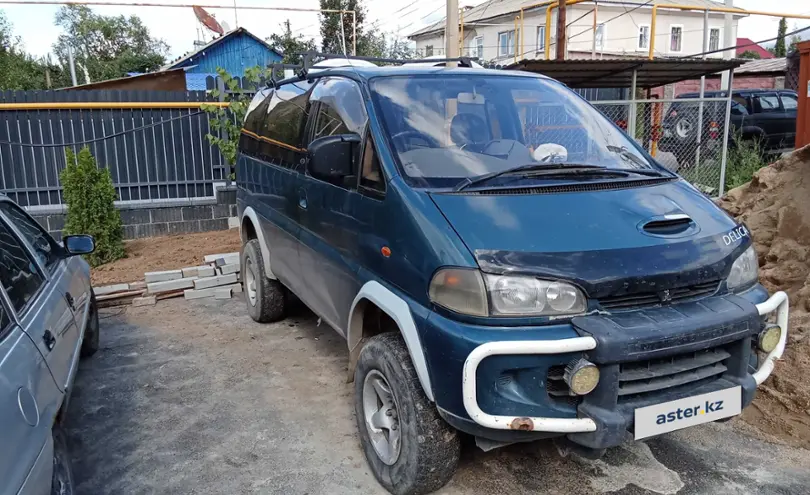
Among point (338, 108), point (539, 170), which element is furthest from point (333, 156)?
point (539, 170)

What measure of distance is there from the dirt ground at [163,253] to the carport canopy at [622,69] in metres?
4.59

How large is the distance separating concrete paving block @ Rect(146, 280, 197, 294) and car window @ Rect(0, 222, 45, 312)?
3.20 m

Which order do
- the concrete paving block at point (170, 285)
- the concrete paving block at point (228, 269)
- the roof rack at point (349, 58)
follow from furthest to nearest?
1. the concrete paving block at point (228, 269)
2. the concrete paving block at point (170, 285)
3. the roof rack at point (349, 58)

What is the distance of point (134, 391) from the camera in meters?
4.49

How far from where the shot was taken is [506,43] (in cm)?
3500

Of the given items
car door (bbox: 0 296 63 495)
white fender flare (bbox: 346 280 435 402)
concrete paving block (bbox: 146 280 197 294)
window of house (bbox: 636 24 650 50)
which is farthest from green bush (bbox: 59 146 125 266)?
window of house (bbox: 636 24 650 50)

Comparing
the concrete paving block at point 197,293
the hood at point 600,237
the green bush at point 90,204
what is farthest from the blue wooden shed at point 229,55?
the hood at point 600,237

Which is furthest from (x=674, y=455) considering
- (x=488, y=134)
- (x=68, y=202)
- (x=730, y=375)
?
A: (x=68, y=202)

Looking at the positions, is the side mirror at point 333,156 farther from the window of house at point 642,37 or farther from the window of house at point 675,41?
the window of house at point 675,41

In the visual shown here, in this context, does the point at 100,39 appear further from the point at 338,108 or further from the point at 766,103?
the point at 338,108

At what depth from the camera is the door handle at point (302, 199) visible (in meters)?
4.19

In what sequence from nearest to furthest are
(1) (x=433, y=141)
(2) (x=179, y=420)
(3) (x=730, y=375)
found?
(3) (x=730, y=375) < (1) (x=433, y=141) < (2) (x=179, y=420)

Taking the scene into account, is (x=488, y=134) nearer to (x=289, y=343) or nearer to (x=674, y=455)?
(x=674, y=455)

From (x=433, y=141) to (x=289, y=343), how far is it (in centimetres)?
265
